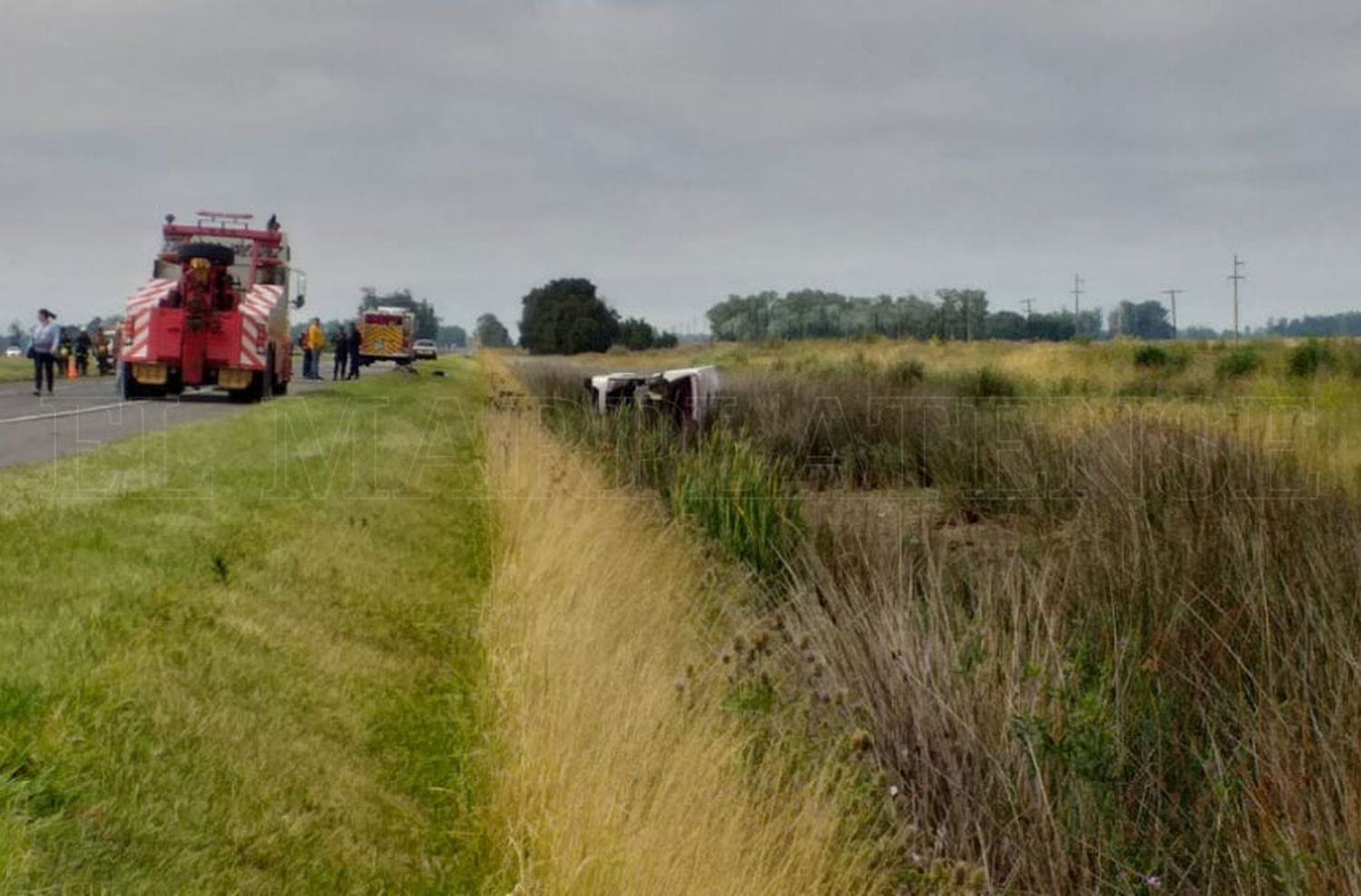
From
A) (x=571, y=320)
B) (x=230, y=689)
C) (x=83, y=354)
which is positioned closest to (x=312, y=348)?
(x=83, y=354)

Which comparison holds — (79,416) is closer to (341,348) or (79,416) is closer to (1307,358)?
(341,348)

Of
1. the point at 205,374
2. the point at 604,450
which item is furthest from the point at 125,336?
the point at 604,450

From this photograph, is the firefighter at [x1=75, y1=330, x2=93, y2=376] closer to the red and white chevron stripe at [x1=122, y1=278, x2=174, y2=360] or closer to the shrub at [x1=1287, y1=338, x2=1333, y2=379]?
the red and white chevron stripe at [x1=122, y1=278, x2=174, y2=360]

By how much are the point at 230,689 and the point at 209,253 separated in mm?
19686

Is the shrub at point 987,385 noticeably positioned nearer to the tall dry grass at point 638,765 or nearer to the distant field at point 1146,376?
the distant field at point 1146,376

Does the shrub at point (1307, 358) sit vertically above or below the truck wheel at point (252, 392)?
above

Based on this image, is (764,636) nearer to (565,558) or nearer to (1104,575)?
(1104,575)

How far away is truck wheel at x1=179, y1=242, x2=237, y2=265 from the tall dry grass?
16.7 m

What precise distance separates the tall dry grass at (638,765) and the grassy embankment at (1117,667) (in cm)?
36

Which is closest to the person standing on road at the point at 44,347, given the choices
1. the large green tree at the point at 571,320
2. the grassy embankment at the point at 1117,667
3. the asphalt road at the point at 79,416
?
the asphalt road at the point at 79,416

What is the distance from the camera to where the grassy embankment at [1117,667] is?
5.02 m

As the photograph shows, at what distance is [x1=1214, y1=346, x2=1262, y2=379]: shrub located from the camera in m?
33.5

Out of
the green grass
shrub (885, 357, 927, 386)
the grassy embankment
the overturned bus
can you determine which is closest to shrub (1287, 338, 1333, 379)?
shrub (885, 357, 927, 386)

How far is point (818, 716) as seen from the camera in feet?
19.9
